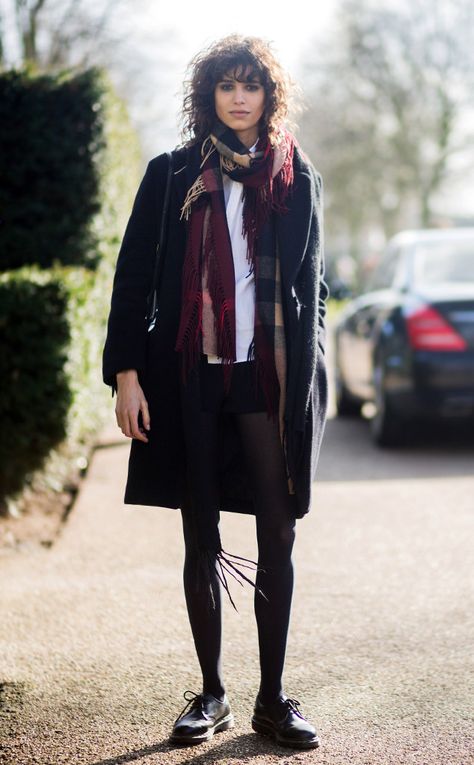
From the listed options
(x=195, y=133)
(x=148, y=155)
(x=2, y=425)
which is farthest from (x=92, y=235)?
(x=148, y=155)

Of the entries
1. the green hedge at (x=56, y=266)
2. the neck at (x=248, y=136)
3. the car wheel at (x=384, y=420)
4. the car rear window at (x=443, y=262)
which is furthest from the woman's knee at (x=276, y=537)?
the car rear window at (x=443, y=262)

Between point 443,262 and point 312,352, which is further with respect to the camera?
point 443,262

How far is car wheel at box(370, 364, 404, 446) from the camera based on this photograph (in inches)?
323

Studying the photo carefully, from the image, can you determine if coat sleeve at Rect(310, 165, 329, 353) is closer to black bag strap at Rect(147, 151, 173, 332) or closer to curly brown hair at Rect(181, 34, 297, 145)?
curly brown hair at Rect(181, 34, 297, 145)

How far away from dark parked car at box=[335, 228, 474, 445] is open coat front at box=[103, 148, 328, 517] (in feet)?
15.5

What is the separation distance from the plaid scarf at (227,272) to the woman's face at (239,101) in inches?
2.7

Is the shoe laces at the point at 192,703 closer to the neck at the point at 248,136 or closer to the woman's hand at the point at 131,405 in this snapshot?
the woman's hand at the point at 131,405

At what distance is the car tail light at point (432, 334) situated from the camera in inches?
305

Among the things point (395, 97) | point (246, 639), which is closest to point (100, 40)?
point (395, 97)

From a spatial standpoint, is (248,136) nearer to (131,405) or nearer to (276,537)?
(131,405)

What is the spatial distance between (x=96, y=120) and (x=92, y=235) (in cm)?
77

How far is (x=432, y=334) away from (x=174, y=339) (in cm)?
495

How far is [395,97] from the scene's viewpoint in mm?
34094

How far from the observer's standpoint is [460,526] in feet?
19.2
